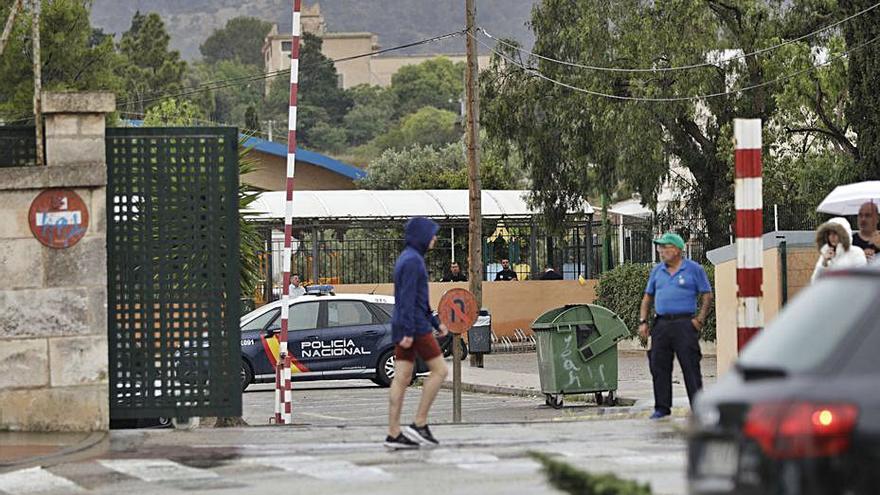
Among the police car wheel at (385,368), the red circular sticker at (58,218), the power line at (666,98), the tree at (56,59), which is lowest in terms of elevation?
the police car wheel at (385,368)

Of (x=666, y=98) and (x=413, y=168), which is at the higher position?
(x=413, y=168)

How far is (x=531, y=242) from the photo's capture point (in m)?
42.6

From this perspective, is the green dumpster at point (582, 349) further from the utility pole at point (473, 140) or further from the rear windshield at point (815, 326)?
the rear windshield at point (815, 326)

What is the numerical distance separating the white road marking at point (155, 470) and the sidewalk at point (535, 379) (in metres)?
7.15

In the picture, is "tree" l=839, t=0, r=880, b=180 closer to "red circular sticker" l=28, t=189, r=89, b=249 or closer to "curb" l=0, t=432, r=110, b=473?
"red circular sticker" l=28, t=189, r=89, b=249

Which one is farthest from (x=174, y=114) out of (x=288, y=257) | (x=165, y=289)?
(x=165, y=289)

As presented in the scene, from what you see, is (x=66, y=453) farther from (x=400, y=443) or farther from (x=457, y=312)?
(x=457, y=312)

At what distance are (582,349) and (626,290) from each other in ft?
49.3

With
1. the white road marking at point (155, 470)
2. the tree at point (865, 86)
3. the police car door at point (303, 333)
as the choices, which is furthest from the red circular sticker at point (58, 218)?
the tree at point (865, 86)

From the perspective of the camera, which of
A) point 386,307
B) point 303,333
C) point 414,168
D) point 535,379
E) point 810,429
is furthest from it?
point 414,168

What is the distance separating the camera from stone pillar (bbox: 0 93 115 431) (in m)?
13.1

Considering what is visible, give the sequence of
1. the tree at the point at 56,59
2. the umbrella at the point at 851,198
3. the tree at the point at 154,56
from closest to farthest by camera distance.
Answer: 1. the umbrella at the point at 851,198
2. the tree at the point at 56,59
3. the tree at the point at 154,56

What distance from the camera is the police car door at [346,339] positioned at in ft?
86.4

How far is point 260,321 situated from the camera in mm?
26297
